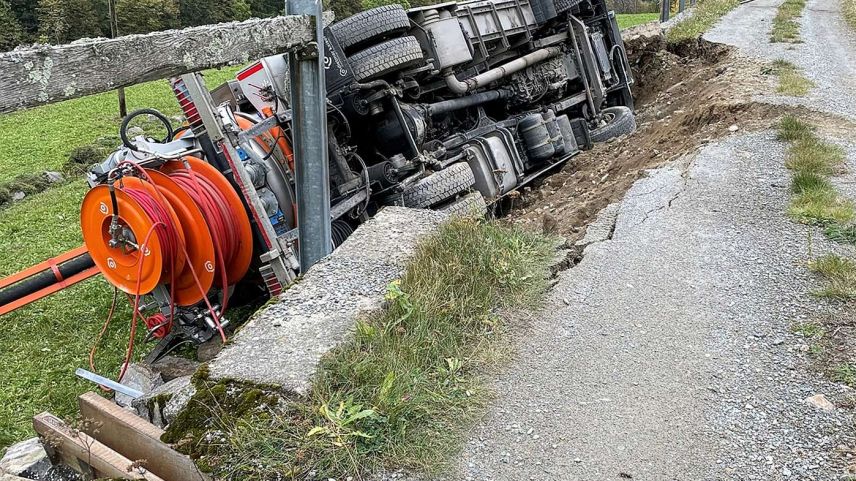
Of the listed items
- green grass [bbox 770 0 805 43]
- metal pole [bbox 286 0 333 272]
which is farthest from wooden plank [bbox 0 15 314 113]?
green grass [bbox 770 0 805 43]

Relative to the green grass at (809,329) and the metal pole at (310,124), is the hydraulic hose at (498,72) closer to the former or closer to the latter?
the metal pole at (310,124)

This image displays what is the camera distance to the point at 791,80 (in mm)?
9109

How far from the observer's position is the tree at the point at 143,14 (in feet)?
127

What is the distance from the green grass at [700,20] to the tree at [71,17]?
2802 centimetres

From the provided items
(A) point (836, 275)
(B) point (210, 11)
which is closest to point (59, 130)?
(A) point (836, 275)

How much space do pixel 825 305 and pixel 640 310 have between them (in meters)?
0.91

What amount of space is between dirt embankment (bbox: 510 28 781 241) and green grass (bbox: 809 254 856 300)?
1573mm

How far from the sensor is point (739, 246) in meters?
4.31

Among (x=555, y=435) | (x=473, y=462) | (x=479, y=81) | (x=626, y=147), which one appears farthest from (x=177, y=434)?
(x=626, y=147)

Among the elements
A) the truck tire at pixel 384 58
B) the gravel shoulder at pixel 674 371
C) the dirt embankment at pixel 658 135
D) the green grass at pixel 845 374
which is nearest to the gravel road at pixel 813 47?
the dirt embankment at pixel 658 135

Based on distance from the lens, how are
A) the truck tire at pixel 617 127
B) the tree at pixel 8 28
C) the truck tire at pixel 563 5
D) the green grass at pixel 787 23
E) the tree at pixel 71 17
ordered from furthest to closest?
the tree at pixel 8 28 < the tree at pixel 71 17 < the green grass at pixel 787 23 < the truck tire at pixel 617 127 < the truck tire at pixel 563 5

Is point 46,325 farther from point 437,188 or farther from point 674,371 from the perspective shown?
point 674,371

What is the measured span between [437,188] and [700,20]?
14.8m

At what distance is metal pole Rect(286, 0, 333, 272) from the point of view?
3.71 m
